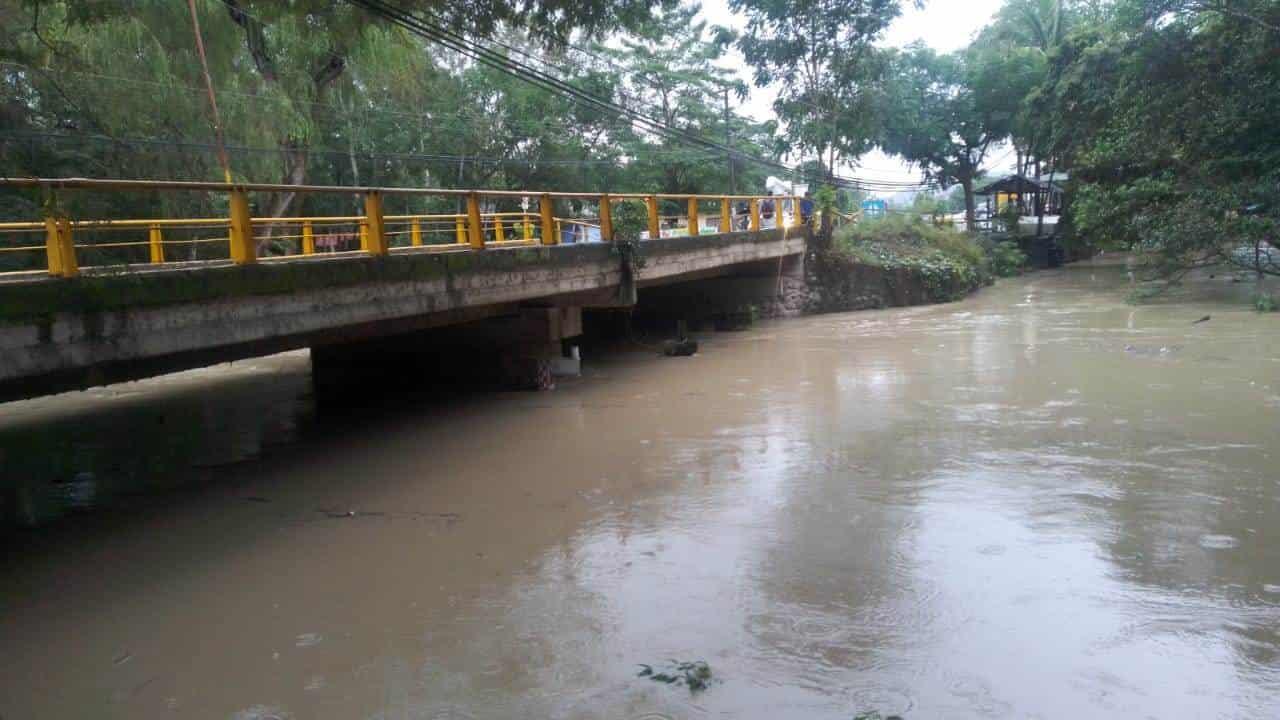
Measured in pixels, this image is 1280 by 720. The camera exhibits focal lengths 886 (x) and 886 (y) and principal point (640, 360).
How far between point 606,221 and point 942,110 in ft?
97.1

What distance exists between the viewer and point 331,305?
31.4 ft

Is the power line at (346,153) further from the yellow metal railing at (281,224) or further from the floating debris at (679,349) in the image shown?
the floating debris at (679,349)

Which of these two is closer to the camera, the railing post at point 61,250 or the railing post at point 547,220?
the railing post at point 61,250

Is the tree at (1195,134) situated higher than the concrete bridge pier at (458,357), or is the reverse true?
the tree at (1195,134)

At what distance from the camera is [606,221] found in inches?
587

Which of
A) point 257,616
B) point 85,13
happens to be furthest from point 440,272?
point 257,616

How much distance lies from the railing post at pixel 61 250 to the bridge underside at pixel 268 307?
0.32 ft

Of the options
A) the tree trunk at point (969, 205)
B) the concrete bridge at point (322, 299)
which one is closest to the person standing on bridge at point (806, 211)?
the concrete bridge at point (322, 299)

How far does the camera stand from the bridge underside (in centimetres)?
691

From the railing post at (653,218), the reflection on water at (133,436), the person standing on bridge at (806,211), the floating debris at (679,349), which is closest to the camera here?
the reflection on water at (133,436)

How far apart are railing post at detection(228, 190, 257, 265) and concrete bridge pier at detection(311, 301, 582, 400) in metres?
5.95


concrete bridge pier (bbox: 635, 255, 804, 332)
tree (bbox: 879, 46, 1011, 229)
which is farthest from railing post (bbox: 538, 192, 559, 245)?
tree (bbox: 879, 46, 1011, 229)

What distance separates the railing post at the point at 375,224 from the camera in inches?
387

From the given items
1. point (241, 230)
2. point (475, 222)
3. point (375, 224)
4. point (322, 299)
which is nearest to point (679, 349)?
point (475, 222)
